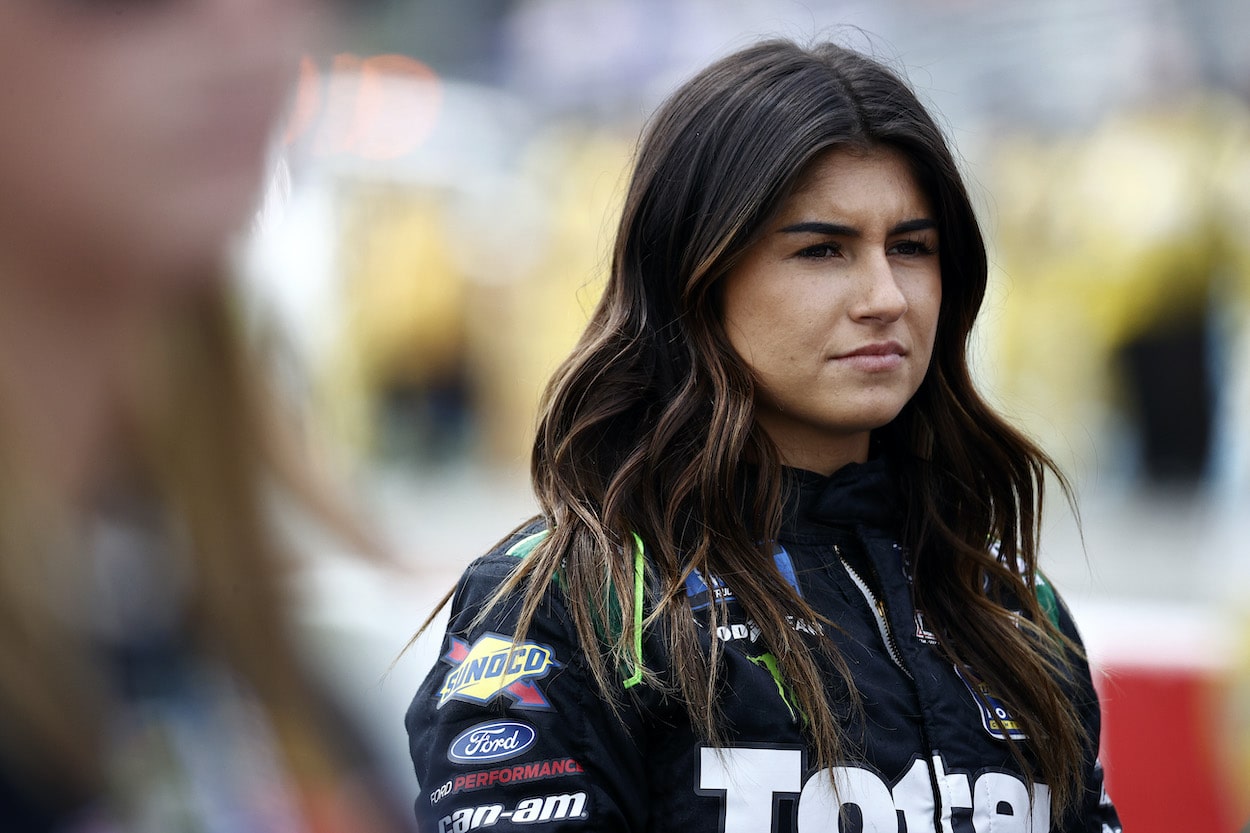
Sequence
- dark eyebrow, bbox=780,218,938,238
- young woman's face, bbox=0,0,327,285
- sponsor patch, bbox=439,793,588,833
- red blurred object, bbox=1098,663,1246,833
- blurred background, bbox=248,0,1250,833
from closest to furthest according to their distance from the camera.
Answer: young woman's face, bbox=0,0,327,285 → sponsor patch, bbox=439,793,588,833 → dark eyebrow, bbox=780,218,938,238 → red blurred object, bbox=1098,663,1246,833 → blurred background, bbox=248,0,1250,833

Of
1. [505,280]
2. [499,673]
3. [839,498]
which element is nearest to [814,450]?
[839,498]

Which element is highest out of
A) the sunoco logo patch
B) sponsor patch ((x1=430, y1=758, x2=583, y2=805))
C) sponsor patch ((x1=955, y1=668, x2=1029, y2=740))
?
the sunoco logo patch

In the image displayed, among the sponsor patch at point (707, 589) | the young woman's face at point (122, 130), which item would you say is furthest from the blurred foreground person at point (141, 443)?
the sponsor patch at point (707, 589)

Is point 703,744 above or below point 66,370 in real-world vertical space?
below

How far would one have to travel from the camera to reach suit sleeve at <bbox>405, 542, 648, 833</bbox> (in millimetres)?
1421

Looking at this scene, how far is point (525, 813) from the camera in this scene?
4.65 ft

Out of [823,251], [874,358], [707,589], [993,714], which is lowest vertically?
[993,714]

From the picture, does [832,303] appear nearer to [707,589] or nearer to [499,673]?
[707,589]

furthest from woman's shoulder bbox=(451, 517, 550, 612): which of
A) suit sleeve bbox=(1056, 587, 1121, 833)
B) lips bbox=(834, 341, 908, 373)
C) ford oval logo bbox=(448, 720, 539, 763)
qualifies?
suit sleeve bbox=(1056, 587, 1121, 833)

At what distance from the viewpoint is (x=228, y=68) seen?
1.08 feet

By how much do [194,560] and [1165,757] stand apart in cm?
369

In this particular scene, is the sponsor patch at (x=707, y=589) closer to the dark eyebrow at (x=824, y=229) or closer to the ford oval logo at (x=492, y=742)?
the ford oval logo at (x=492, y=742)

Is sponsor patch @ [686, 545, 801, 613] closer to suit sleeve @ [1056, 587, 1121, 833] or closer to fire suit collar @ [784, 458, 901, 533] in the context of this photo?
fire suit collar @ [784, 458, 901, 533]

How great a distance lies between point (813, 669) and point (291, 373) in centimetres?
119
